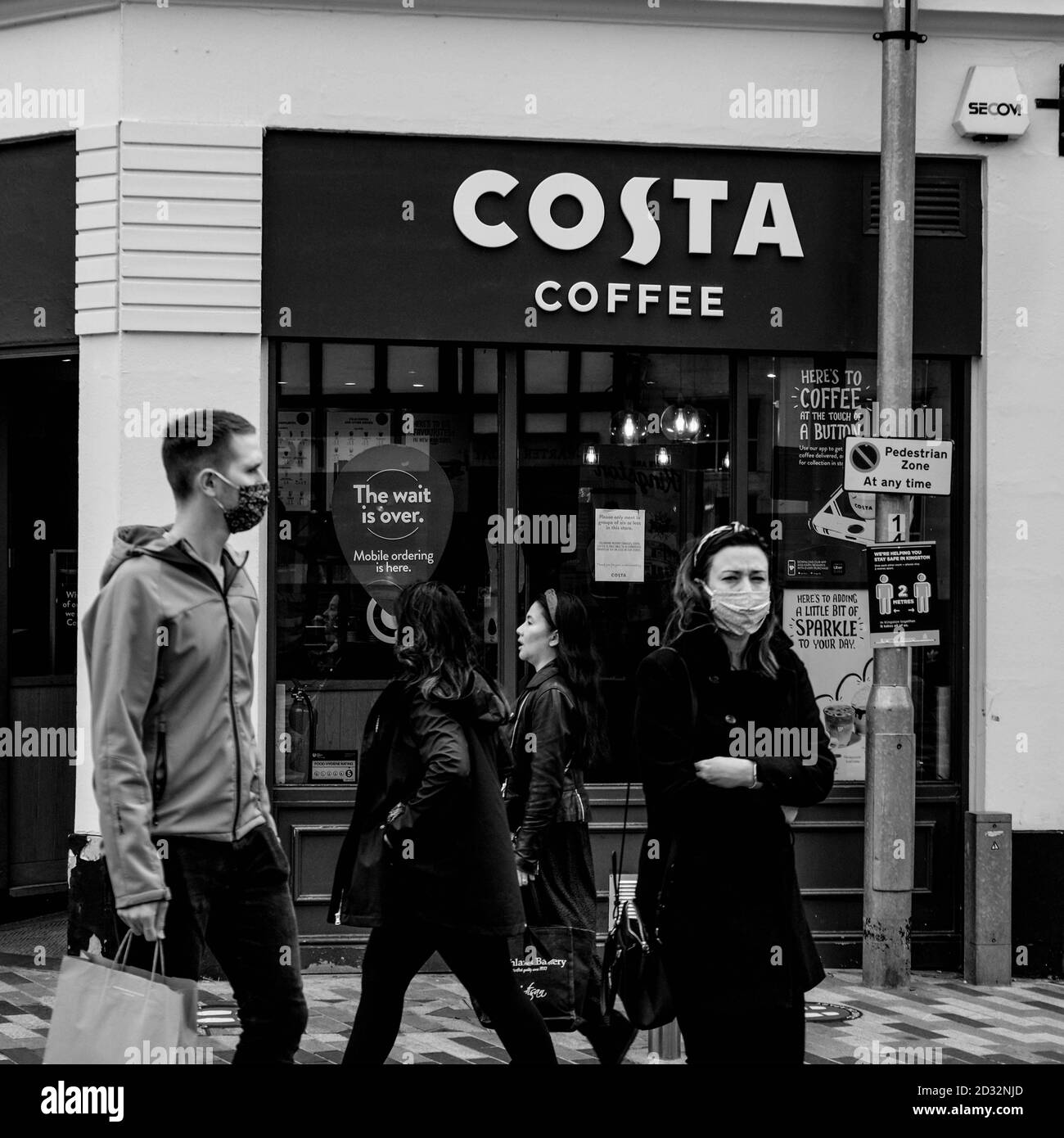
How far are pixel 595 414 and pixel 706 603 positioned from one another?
3.73 meters

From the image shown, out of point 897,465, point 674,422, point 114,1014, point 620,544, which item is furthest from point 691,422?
point 114,1014

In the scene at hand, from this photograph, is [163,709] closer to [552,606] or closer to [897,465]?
[552,606]

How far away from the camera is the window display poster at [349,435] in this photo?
27.4ft

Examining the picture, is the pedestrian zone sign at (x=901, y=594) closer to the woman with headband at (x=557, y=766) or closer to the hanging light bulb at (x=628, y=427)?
the hanging light bulb at (x=628, y=427)

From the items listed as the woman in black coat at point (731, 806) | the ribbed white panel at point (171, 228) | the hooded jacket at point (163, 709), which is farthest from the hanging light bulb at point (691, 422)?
the hooded jacket at point (163, 709)

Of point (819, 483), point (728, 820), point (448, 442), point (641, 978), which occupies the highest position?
point (448, 442)

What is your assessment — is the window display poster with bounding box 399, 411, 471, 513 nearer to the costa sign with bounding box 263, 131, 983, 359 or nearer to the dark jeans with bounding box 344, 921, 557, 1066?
the costa sign with bounding box 263, 131, 983, 359

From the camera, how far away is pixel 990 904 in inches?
320

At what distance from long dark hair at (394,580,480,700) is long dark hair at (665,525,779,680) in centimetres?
88

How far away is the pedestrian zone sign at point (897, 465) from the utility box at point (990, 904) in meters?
1.79

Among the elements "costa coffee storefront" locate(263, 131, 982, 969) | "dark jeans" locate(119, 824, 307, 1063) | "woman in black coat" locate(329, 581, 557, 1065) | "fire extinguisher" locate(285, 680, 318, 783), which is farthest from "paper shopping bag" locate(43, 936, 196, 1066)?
"fire extinguisher" locate(285, 680, 318, 783)

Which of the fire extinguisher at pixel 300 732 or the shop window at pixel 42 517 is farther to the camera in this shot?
the shop window at pixel 42 517

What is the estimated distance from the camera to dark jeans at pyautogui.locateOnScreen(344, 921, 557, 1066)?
5.17 meters

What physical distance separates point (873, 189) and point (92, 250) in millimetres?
4114
